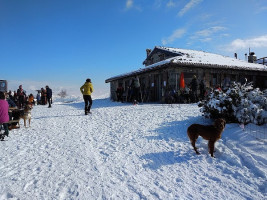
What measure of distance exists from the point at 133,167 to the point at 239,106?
3.90m

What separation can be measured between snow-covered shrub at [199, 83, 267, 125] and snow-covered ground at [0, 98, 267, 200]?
410mm

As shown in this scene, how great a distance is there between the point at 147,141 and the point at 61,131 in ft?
10.7

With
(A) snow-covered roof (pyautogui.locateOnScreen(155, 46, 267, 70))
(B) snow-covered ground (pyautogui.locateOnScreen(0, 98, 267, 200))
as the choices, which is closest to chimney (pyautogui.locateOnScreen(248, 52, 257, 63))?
(A) snow-covered roof (pyautogui.locateOnScreen(155, 46, 267, 70))

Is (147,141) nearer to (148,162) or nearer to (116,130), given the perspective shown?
(148,162)

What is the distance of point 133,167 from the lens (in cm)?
321

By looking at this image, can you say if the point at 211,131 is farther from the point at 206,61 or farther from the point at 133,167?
the point at 206,61

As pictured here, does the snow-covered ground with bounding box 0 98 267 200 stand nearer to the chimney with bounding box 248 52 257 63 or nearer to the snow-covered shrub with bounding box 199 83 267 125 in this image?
the snow-covered shrub with bounding box 199 83 267 125

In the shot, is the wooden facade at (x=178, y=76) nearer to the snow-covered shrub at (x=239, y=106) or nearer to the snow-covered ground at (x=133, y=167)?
the snow-covered shrub at (x=239, y=106)

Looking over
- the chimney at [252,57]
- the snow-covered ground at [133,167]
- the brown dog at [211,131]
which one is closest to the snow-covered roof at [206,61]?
the chimney at [252,57]

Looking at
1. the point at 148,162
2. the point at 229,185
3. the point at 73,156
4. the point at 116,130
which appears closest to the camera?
the point at 229,185

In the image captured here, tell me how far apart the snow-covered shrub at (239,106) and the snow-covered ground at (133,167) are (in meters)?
0.41

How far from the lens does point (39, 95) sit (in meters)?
20.3

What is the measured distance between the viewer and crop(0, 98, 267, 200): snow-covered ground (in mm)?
2479

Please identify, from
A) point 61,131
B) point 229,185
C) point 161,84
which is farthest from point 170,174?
point 161,84
